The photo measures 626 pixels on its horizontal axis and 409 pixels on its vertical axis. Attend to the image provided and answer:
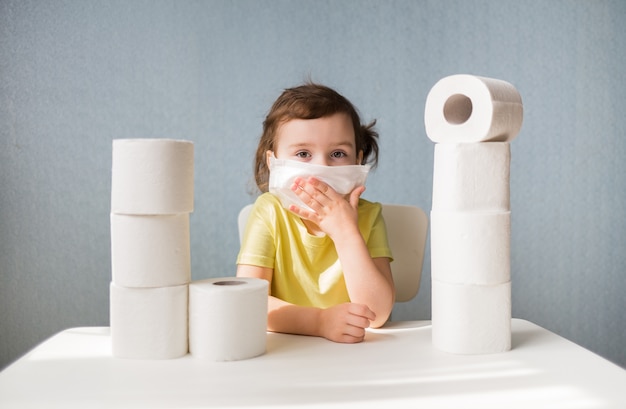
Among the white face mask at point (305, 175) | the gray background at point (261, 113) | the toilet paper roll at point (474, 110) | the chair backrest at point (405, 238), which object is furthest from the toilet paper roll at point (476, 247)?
the gray background at point (261, 113)

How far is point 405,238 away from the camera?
1385 millimetres

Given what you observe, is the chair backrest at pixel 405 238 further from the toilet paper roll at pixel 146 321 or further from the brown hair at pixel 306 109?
the toilet paper roll at pixel 146 321

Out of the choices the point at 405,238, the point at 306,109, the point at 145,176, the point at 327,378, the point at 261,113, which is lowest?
the point at 327,378

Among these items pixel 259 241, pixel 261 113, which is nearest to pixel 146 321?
pixel 259 241

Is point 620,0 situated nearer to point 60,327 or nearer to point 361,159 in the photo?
point 361,159

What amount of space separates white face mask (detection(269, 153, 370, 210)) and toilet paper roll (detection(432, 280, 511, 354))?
358 mm

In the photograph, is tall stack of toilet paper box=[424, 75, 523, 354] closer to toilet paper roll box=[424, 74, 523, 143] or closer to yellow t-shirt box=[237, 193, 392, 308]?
toilet paper roll box=[424, 74, 523, 143]

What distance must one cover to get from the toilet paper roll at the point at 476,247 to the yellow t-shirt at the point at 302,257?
0.41 meters

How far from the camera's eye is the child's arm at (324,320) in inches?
34.6

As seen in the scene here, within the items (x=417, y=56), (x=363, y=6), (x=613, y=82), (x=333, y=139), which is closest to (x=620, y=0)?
(x=613, y=82)

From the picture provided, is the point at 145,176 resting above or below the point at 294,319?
above

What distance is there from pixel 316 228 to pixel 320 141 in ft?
0.64

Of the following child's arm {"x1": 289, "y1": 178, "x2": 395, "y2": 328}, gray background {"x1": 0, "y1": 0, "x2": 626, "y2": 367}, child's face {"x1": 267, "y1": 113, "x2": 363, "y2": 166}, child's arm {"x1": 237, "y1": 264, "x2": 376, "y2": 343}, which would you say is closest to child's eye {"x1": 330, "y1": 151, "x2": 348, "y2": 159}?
child's face {"x1": 267, "y1": 113, "x2": 363, "y2": 166}

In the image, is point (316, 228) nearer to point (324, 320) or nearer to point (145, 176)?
point (324, 320)
